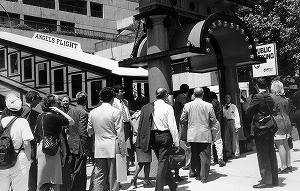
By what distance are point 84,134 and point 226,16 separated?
200 inches

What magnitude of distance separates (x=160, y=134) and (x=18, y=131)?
246cm

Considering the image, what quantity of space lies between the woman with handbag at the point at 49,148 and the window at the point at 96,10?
39.4 metres

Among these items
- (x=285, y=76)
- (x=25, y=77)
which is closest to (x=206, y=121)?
(x=25, y=77)

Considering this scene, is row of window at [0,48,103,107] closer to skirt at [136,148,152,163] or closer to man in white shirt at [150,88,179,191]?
skirt at [136,148,152,163]

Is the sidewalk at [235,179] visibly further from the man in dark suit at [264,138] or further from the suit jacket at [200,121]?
the suit jacket at [200,121]

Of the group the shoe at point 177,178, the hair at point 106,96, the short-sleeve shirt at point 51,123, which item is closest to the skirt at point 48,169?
the short-sleeve shirt at point 51,123

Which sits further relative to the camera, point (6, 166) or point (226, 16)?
point (226, 16)

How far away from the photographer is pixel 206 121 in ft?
25.5

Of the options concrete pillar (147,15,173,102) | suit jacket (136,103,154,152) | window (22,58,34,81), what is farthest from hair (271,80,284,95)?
window (22,58,34,81)

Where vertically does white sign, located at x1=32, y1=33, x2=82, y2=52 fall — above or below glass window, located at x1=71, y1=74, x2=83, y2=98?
above

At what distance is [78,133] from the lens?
6.82m

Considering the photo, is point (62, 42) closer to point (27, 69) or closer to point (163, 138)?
point (27, 69)

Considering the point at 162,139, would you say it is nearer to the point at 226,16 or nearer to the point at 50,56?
the point at 226,16

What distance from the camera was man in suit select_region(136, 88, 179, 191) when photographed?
6.48 m
